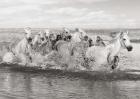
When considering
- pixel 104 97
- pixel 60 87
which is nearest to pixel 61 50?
pixel 60 87

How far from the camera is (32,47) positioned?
79.4 ft

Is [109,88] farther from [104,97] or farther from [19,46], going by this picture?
[19,46]

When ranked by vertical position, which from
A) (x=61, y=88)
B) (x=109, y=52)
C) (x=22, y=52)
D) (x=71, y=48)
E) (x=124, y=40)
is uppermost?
(x=124, y=40)

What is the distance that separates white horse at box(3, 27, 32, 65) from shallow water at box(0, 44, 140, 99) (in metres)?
3.33

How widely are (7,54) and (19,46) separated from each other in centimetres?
112

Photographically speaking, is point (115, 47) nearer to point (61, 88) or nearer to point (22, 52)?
point (61, 88)

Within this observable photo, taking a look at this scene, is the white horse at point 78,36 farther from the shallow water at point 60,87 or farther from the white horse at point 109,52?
the shallow water at point 60,87

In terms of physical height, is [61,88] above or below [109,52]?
below

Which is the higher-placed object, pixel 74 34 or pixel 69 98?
pixel 74 34

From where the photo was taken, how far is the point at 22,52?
24406 millimetres

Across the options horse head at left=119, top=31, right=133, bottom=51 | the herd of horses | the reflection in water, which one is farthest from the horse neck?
the reflection in water

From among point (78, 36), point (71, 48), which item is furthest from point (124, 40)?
point (78, 36)

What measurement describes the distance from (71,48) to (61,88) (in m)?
5.98

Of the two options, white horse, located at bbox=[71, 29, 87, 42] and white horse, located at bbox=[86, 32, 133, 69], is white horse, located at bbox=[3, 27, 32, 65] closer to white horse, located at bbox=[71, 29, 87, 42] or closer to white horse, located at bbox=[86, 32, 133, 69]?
white horse, located at bbox=[71, 29, 87, 42]
